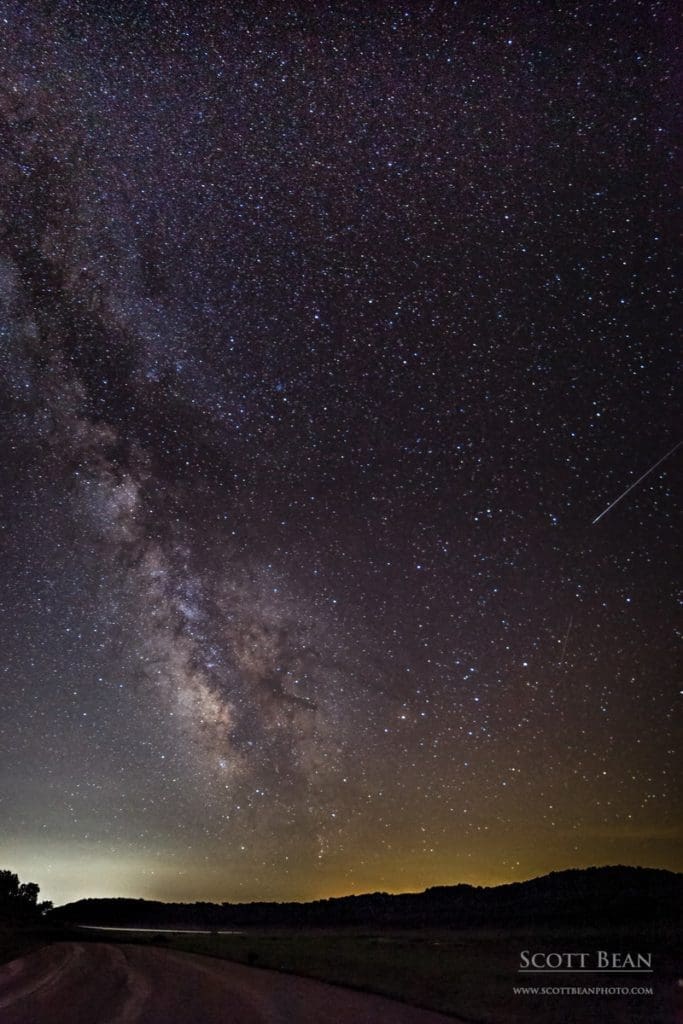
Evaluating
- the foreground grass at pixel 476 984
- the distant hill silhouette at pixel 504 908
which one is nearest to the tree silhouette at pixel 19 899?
the distant hill silhouette at pixel 504 908

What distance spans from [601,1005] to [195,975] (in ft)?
44.3

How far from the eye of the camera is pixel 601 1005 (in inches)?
634

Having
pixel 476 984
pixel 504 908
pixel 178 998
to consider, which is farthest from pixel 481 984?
pixel 504 908

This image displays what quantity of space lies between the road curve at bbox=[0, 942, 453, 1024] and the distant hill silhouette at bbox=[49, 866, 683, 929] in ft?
134

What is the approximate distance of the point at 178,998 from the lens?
17.5 metres

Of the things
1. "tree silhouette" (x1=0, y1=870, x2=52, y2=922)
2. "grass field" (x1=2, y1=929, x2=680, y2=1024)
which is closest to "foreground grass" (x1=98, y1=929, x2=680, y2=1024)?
"grass field" (x1=2, y1=929, x2=680, y2=1024)

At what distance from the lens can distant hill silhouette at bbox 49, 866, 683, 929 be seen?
6806 cm

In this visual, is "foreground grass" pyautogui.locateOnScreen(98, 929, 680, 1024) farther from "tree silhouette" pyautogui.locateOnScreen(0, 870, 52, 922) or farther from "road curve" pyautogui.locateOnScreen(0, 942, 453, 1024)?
"tree silhouette" pyautogui.locateOnScreen(0, 870, 52, 922)

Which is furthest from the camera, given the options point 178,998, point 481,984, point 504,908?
point 504,908

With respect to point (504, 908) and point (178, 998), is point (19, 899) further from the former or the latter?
point (178, 998)

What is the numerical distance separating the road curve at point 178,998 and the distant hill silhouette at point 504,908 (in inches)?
1613

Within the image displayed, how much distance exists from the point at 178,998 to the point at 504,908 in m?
79.7

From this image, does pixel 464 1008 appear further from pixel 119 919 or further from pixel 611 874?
pixel 119 919

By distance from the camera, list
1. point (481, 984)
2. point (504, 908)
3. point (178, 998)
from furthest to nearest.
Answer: point (504, 908), point (481, 984), point (178, 998)
